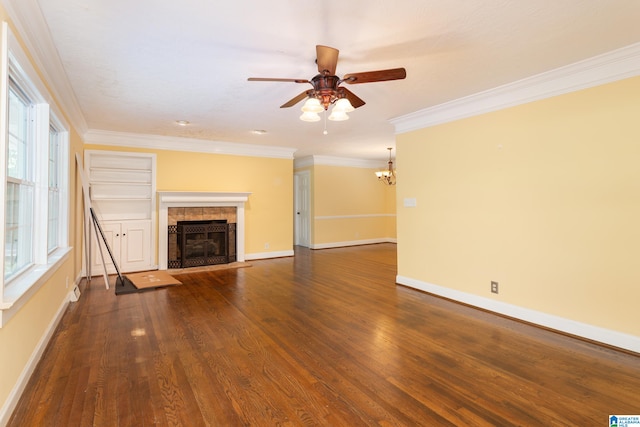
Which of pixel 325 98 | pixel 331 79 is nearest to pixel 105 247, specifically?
pixel 325 98

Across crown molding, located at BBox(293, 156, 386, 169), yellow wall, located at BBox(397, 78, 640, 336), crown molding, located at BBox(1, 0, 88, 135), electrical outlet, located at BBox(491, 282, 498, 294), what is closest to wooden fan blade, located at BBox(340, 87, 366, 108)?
yellow wall, located at BBox(397, 78, 640, 336)

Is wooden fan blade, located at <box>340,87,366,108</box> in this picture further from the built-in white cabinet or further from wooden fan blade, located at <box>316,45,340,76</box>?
the built-in white cabinet

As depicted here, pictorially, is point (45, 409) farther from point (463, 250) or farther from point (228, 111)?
point (463, 250)

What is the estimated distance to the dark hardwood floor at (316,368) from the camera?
1836mm

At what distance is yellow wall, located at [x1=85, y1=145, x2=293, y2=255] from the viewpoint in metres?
5.91

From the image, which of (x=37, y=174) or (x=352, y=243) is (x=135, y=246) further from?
(x=352, y=243)

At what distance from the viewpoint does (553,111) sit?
3061mm

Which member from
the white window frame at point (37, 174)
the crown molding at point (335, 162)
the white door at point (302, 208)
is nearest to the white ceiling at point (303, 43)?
the white window frame at point (37, 174)

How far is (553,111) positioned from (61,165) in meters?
5.36

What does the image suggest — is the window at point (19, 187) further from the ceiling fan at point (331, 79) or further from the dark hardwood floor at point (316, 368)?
the ceiling fan at point (331, 79)

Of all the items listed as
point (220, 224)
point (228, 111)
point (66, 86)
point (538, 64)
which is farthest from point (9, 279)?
point (538, 64)

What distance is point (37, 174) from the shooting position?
9.15ft

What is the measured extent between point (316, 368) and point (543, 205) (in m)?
2.67

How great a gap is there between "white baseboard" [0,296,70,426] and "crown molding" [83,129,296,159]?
3208mm
